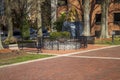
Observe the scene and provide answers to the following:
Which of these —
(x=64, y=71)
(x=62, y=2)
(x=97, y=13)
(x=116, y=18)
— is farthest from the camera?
(x=62, y=2)

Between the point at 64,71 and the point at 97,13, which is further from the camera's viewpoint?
the point at 97,13

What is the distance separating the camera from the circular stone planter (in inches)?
995

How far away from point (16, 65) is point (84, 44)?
439 inches

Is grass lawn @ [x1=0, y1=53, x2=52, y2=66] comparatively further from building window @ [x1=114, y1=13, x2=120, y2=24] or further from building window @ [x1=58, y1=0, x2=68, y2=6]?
building window @ [x1=58, y1=0, x2=68, y2=6]

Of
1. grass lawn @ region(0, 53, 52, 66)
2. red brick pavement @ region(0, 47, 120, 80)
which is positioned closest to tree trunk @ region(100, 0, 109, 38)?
grass lawn @ region(0, 53, 52, 66)

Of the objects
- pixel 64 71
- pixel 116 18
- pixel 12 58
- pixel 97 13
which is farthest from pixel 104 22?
pixel 64 71

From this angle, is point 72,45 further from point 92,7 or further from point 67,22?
point 92,7

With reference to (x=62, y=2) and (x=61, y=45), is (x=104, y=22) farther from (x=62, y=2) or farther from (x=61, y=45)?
(x=62, y=2)

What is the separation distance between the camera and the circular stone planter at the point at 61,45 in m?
25.3

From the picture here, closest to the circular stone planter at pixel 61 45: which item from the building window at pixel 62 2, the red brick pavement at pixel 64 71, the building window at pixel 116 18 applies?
the red brick pavement at pixel 64 71

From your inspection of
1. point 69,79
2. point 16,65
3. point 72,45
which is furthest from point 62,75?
point 72,45

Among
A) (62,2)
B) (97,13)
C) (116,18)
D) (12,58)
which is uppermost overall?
(62,2)

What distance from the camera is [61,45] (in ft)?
83.2

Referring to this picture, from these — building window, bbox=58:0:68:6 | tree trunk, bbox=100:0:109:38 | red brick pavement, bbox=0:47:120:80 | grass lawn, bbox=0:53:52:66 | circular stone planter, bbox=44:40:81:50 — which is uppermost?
building window, bbox=58:0:68:6
